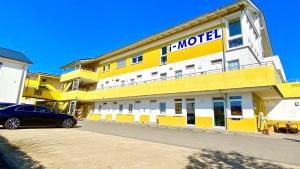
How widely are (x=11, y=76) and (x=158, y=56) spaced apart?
62.1 feet

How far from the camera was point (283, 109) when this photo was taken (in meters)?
19.5

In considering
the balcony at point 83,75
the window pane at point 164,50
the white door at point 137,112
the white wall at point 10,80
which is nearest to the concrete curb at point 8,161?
the white door at point 137,112

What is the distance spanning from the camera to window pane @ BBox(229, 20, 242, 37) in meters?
17.3

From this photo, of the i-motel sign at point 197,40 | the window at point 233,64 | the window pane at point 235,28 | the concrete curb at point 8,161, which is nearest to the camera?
the concrete curb at point 8,161

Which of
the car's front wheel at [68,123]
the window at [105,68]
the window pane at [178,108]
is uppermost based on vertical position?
the window at [105,68]

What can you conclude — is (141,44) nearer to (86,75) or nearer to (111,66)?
(111,66)

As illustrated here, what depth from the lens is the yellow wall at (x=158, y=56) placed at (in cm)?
1858

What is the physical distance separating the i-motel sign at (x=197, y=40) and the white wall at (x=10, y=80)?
2000cm

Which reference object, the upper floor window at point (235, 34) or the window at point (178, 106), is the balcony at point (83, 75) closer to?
the window at point (178, 106)

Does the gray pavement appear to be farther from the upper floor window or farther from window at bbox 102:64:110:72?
window at bbox 102:64:110:72

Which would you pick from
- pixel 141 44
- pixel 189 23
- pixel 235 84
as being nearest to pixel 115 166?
pixel 235 84

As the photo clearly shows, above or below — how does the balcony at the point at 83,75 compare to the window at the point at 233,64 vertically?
above

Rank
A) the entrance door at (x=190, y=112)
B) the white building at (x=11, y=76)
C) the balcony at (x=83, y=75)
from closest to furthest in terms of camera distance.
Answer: the entrance door at (x=190, y=112) → the white building at (x=11, y=76) → the balcony at (x=83, y=75)

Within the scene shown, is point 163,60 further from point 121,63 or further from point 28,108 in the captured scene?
point 28,108
